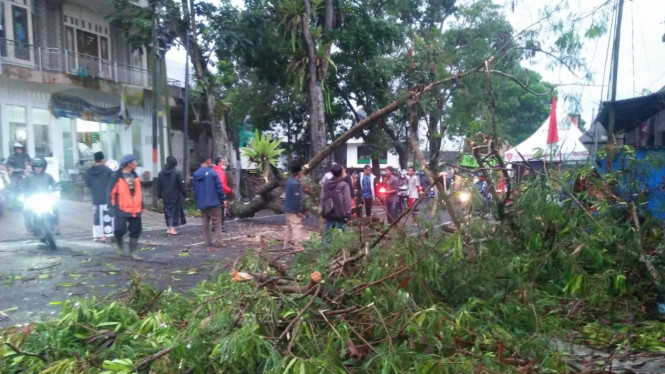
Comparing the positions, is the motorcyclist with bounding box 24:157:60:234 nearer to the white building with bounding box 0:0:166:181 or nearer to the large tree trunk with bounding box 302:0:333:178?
the large tree trunk with bounding box 302:0:333:178

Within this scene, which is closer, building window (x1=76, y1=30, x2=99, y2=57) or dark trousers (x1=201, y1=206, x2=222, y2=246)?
dark trousers (x1=201, y1=206, x2=222, y2=246)

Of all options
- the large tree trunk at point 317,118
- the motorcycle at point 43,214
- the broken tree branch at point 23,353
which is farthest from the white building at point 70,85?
the broken tree branch at point 23,353

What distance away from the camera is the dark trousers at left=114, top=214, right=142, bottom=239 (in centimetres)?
837

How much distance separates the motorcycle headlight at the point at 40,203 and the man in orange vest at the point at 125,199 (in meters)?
1.58

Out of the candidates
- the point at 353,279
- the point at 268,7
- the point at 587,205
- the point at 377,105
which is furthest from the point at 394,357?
the point at 377,105

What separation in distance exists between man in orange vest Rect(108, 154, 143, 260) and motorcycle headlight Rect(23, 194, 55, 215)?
158cm

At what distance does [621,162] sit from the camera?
20.9 ft

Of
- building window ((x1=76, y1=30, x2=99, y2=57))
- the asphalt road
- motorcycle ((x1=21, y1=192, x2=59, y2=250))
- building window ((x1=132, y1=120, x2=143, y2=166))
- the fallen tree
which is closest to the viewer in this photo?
the fallen tree

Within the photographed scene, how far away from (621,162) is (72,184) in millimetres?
15384

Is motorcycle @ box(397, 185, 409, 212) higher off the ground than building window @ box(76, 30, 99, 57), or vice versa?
building window @ box(76, 30, 99, 57)

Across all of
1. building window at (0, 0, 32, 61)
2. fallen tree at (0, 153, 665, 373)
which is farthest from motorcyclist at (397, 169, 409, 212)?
building window at (0, 0, 32, 61)

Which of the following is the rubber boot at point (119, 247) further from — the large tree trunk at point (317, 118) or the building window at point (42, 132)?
the building window at point (42, 132)

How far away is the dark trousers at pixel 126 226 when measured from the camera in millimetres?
8367

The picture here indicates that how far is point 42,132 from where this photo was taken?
59.5ft
